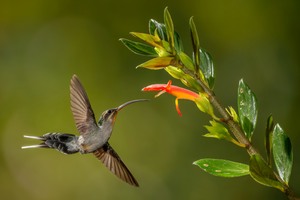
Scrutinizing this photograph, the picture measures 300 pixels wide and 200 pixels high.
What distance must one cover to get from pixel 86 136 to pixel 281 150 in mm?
507

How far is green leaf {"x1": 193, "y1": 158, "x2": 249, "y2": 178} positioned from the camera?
2.91 ft

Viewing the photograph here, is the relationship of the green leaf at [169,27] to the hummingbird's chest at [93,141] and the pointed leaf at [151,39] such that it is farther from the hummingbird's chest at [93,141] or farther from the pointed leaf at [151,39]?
the hummingbird's chest at [93,141]

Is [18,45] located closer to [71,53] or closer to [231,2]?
[71,53]

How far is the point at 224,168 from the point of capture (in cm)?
89

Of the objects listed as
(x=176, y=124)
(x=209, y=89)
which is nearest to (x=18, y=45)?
(x=176, y=124)

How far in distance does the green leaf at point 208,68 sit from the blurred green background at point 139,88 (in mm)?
3832

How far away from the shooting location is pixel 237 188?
505 cm

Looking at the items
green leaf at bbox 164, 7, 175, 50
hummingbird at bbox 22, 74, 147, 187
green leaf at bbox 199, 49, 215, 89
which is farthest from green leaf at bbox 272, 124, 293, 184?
hummingbird at bbox 22, 74, 147, 187

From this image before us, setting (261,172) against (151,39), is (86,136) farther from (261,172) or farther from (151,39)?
(261,172)

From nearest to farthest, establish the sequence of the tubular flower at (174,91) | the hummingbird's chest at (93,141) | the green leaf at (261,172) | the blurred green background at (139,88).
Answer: the green leaf at (261,172)
the tubular flower at (174,91)
the hummingbird's chest at (93,141)
the blurred green background at (139,88)

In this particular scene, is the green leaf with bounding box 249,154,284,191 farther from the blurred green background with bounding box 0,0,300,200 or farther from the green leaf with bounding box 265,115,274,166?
the blurred green background with bounding box 0,0,300,200

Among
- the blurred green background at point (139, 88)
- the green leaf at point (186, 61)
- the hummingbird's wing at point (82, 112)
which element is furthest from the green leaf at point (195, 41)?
the blurred green background at point (139, 88)

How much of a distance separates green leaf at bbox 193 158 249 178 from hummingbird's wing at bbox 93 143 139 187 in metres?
0.29

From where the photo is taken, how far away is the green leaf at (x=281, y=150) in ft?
2.88
